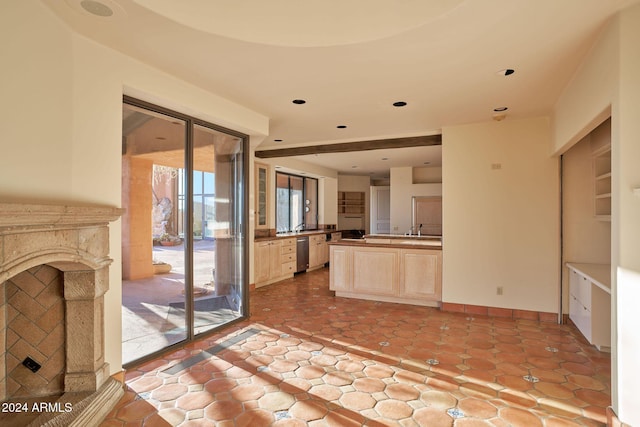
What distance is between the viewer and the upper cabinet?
688 cm

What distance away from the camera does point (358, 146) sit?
19.3 feet

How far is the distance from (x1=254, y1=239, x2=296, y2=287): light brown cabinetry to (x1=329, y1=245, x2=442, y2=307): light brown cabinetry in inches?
54.9

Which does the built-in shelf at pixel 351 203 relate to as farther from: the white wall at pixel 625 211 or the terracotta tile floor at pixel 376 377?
the white wall at pixel 625 211

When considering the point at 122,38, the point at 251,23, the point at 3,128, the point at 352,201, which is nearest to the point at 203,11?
the point at 251,23

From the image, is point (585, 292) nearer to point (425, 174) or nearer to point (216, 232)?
point (216, 232)

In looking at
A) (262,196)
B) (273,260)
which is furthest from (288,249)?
(262,196)

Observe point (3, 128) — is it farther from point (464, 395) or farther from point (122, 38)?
point (464, 395)

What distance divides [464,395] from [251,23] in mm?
3189

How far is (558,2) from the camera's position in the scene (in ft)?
6.79

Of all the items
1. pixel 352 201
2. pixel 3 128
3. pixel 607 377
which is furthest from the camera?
pixel 352 201

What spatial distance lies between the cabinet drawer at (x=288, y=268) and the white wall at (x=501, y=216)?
3252 mm

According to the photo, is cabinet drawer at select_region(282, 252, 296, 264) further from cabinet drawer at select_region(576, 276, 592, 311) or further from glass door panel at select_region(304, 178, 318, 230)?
cabinet drawer at select_region(576, 276, 592, 311)

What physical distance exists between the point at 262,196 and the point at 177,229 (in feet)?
11.5

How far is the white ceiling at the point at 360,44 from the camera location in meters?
2.23
